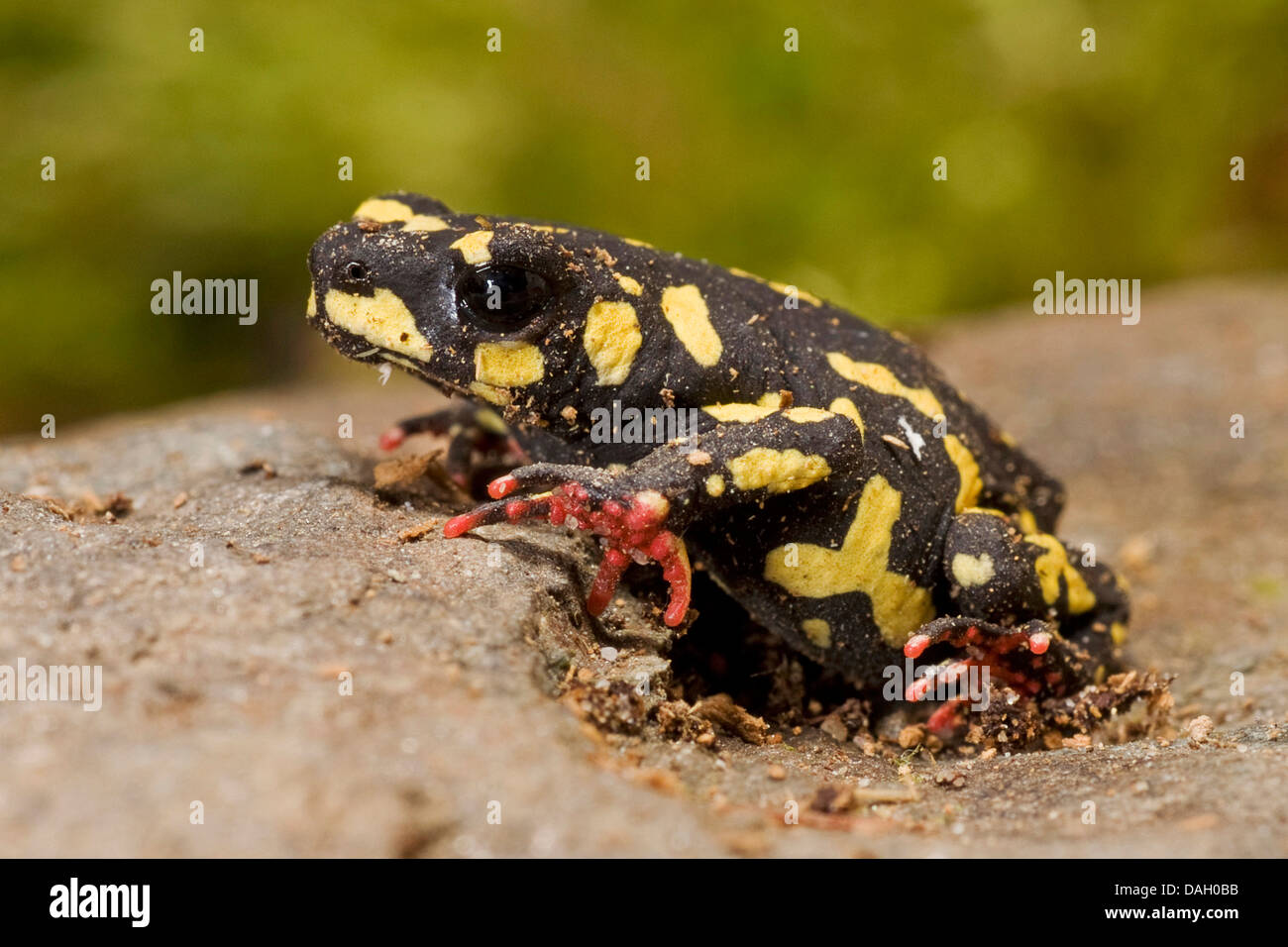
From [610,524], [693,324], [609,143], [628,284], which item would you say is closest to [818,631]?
[610,524]

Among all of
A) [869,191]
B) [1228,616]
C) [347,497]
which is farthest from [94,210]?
[1228,616]

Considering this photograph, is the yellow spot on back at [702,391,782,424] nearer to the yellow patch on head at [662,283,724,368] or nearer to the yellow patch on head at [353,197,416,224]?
the yellow patch on head at [662,283,724,368]

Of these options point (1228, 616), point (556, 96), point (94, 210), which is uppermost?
point (556, 96)

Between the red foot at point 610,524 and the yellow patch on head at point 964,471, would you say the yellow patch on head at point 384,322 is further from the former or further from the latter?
the yellow patch on head at point 964,471

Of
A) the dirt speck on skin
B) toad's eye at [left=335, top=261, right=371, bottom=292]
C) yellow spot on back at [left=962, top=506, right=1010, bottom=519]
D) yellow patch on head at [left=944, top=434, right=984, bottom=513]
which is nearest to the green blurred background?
the dirt speck on skin

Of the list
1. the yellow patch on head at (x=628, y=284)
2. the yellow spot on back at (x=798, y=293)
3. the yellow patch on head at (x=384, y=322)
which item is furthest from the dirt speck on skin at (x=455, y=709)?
the yellow spot on back at (x=798, y=293)
